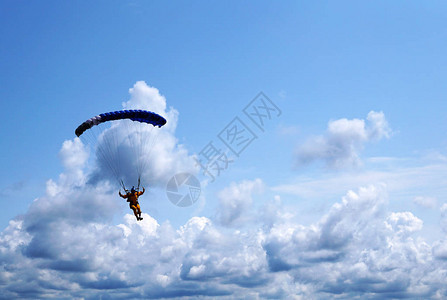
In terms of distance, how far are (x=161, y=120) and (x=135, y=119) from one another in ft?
12.4

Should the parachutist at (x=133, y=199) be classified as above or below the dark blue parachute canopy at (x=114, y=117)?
below

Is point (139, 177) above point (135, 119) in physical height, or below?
below

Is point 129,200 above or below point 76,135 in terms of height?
below

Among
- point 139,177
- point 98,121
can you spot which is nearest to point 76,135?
point 98,121

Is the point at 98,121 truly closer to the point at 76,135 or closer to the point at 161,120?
the point at 76,135

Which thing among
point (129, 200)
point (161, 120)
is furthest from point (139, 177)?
point (161, 120)

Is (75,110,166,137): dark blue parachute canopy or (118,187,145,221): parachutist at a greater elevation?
(75,110,166,137): dark blue parachute canopy

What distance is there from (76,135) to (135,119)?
25.2 ft

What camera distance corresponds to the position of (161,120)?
252 feet

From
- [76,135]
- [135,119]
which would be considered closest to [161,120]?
[135,119]

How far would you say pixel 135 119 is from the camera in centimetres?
7462

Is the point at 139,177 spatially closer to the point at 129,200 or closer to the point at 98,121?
the point at 129,200

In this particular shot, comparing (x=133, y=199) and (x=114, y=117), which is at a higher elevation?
(x=114, y=117)

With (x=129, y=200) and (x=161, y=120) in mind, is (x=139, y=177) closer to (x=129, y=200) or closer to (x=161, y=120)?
(x=129, y=200)
